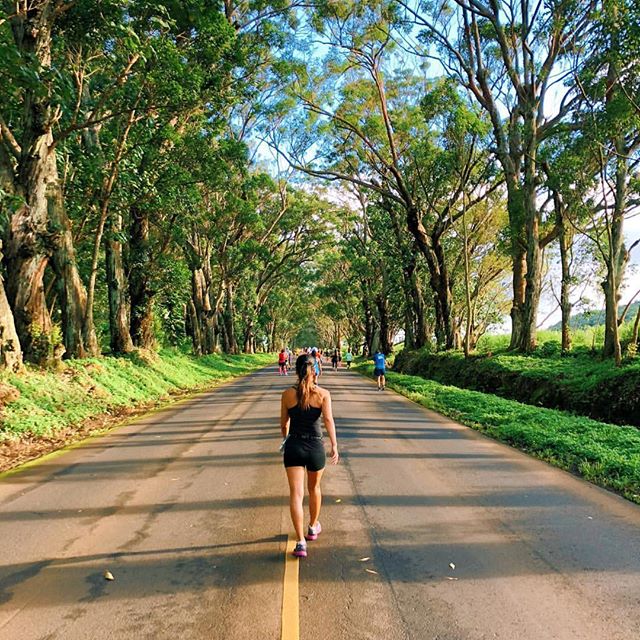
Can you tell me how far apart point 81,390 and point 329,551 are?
36.8 ft

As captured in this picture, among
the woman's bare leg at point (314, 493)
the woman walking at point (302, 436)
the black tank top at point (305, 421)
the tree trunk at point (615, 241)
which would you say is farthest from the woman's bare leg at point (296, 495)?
the tree trunk at point (615, 241)

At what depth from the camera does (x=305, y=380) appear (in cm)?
486

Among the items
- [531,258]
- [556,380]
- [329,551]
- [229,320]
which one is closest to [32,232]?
[329,551]

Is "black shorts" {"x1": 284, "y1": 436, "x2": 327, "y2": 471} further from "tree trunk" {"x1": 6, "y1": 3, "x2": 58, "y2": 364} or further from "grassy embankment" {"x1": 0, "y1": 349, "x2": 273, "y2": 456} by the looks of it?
"tree trunk" {"x1": 6, "y1": 3, "x2": 58, "y2": 364}

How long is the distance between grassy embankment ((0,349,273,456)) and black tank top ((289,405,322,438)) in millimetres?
6825

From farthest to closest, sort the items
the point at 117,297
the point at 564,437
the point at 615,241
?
the point at 117,297, the point at 615,241, the point at 564,437

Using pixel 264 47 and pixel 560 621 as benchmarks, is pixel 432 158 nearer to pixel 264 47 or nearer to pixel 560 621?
pixel 264 47

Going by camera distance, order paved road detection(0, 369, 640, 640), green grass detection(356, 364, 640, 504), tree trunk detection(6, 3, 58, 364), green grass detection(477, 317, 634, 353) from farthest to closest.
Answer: green grass detection(477, 317, 634, 353) → tree trunk detection(6, 3, 58, 364) → green grass detection(356, 364, 640, 504) → paved road detection(0, 369, 640, 640)

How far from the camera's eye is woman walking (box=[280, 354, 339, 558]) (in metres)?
4.75

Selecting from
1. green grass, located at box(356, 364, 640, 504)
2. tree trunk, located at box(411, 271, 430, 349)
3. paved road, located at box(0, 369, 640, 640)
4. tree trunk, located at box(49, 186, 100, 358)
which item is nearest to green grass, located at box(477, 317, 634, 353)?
green grass, located at box(356, 364, 640, 504)

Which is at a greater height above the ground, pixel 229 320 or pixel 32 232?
pixel 32 232

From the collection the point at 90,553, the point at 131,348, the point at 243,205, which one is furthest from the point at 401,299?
the point at 90,553

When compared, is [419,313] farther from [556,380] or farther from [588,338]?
[556,380]

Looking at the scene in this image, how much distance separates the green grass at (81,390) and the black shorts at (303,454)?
22.4 feet
